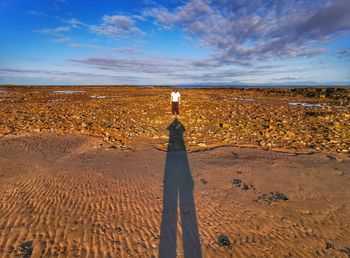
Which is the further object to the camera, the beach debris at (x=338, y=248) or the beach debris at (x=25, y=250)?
the beach debris at (x=338, y=248)

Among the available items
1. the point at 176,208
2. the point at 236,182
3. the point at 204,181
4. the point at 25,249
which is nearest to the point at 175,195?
the point at 176,208

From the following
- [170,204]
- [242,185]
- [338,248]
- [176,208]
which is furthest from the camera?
[242,185]

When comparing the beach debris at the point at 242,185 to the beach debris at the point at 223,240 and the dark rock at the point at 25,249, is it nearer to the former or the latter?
the beach debris at the point at 223,240

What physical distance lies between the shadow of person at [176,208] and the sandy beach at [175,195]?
0.9 inches

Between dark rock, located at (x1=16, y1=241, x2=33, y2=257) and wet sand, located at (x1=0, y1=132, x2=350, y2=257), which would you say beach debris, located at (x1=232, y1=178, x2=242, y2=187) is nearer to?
wet sand, located at (x1=0, y1=132, x2=350, y2=257)

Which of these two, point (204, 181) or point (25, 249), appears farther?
point (204, 181)

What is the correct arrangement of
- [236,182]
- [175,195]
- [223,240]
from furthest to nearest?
[236,182] < [175,195] < [223,240]

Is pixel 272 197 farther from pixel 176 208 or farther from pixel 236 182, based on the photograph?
pixel 176 208

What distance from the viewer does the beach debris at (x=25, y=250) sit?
13.6 feet

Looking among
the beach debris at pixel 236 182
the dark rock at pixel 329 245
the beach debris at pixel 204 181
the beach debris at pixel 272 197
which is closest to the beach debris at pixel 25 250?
the beach debris at pixel 204 181

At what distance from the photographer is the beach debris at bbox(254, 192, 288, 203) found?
605cm

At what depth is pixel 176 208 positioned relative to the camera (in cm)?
567

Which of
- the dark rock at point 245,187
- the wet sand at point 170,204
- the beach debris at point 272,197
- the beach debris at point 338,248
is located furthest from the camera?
the dark rock at point 245,187

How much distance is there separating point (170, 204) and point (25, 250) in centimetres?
285
